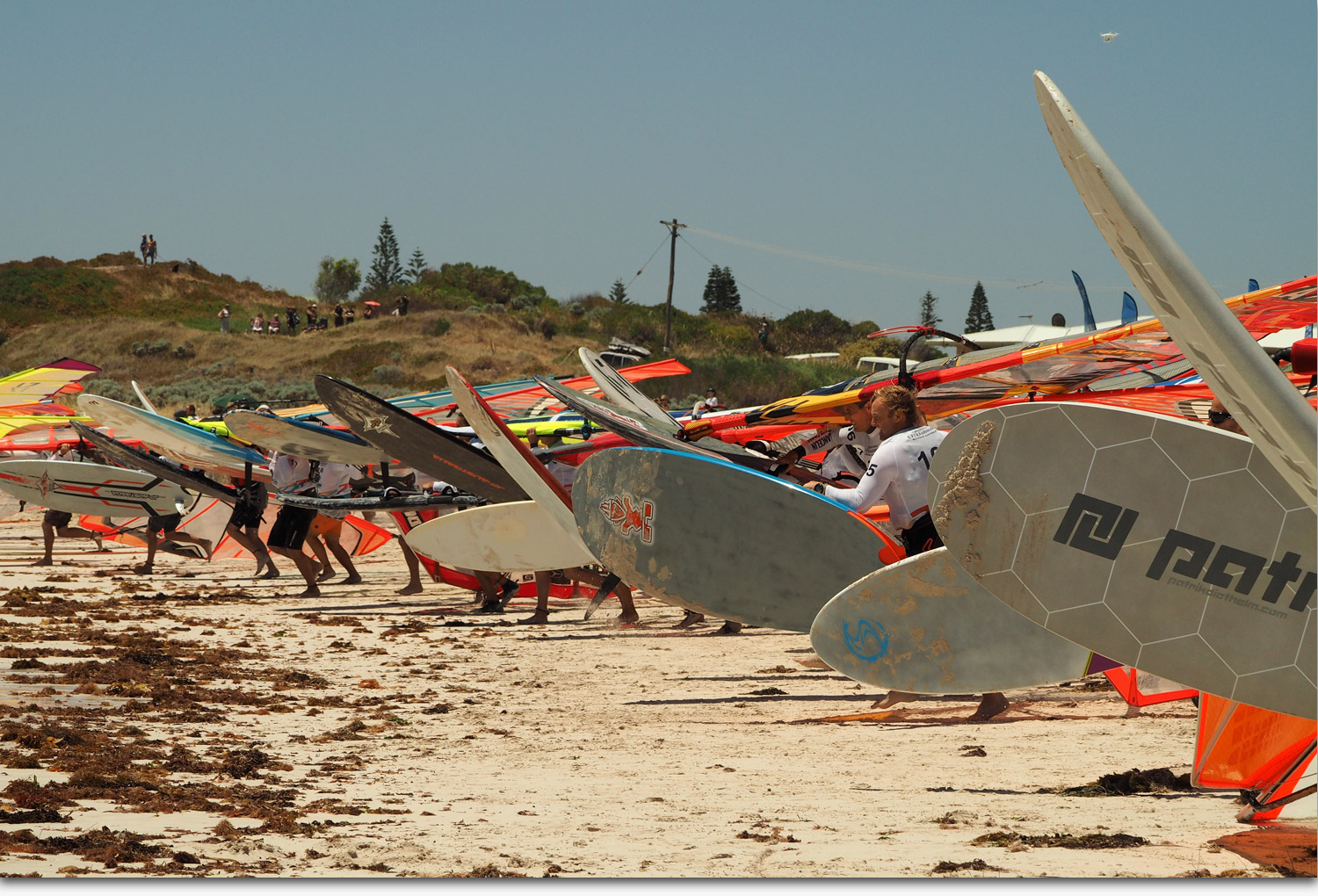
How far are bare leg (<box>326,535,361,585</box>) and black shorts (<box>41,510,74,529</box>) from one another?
3.84 m

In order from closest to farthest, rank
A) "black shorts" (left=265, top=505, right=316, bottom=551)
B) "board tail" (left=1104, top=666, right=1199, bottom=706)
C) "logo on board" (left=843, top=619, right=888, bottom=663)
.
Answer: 1. "logo on board" (left=843, top=619, right=888, bottom=663)
2. "board tail" (left=1104, top=666, right=1199, bottom=706)
3. "black shorts" (left=265, top=505, right=316, bottom=551)

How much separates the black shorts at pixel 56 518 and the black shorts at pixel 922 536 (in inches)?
471

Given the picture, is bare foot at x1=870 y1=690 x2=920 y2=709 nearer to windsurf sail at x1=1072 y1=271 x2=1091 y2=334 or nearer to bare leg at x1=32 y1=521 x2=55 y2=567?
windsurf sail at x1=1072 y1=271 x2=1091 y2=334

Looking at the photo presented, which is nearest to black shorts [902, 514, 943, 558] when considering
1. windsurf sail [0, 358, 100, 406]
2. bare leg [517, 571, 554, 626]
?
bare leg [517, 571, 554, 626]

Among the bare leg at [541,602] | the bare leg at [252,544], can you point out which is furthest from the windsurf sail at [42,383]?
the bare leg at [541,602]

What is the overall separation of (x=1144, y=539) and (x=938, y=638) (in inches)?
45.6

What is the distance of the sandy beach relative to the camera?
3229 mm

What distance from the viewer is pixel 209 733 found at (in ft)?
16.9

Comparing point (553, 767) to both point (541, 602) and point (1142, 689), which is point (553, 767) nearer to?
point (1142, 689)

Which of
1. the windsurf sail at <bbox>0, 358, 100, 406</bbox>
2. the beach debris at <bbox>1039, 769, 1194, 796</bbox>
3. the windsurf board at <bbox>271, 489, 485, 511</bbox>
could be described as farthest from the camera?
the windsurf sail at <bbox>0, 358, 100, 406</bbox>

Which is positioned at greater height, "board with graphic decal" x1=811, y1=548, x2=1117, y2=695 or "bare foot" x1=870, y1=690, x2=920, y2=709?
"board with graphic decal" x1=811, y1=548, x2=1117, y2=695

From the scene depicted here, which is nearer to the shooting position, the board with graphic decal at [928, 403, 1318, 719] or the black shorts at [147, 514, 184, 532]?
the board with graphic decal at [928, 403, 1318, 719]

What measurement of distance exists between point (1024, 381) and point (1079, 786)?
3220 millimetres

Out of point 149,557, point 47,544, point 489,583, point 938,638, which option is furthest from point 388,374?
point 938,638
